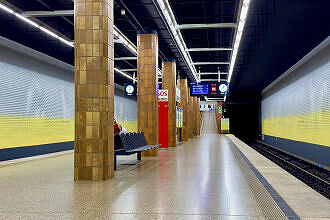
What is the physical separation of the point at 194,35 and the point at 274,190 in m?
12.0

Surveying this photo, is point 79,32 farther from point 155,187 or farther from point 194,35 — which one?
point 194,35

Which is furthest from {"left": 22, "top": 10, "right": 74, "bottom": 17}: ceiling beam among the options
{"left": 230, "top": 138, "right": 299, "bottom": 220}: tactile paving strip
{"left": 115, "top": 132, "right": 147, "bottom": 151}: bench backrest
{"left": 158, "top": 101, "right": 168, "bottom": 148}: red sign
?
{"left": 230, "top": 138, "right": 299, "bottom": 220}: tactile paving strip

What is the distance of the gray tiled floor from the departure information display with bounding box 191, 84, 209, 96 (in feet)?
55.7

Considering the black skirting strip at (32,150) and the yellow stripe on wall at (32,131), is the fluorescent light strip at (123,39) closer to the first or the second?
the yellow stripe on wall at (32,131)

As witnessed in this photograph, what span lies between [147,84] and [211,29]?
15.1 ft

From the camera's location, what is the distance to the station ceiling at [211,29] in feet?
36.2

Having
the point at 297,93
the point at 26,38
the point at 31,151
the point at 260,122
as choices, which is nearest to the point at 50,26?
the point at 26,38

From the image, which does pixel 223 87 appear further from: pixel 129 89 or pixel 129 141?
pixel 129 141

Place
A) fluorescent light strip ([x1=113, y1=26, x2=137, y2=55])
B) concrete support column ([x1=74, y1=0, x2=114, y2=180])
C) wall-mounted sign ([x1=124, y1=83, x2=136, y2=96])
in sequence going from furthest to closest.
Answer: wall-mounted sign ([x1=124, y1=83, x2=136, y2=96]) → fluorescent light strip ([x1=113, y1=26, x2=137, y2=55]) → concrete support column ([x1=74, y1=0, x2=114, y2=180])

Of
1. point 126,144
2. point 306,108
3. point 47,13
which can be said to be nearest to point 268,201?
point 126,144

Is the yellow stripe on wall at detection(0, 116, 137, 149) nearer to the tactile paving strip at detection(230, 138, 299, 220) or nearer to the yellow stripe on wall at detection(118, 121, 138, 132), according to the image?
the tactile paving strip at detection(230, 138, 299, 220)

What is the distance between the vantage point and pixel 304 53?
58.3 ft

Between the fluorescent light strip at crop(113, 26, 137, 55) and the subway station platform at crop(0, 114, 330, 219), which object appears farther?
the fluorescent light strip at crop(113, 26, 137, 55)

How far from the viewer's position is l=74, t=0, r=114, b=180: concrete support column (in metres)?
6.76
